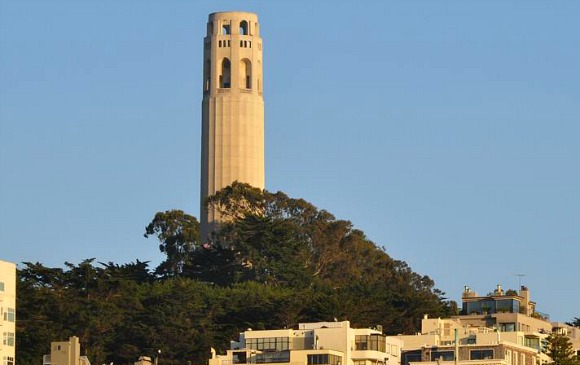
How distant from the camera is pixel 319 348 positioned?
4948 inches

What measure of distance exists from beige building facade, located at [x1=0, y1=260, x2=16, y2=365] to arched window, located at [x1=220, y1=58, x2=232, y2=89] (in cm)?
7617

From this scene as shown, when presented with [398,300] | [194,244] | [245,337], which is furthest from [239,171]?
[245,337]

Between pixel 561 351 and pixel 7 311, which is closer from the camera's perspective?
pixel 7 311

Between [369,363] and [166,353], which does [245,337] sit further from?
[166,353]

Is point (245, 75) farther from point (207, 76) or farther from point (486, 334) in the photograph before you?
point (486, 334)

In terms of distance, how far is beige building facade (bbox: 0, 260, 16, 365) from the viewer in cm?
11081

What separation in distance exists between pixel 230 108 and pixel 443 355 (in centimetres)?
6352

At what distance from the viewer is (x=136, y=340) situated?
15038 cm

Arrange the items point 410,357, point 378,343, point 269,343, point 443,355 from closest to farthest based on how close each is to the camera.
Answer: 1. point 443,355
2. point 378,343
3. point 269,343
4. point 410,357

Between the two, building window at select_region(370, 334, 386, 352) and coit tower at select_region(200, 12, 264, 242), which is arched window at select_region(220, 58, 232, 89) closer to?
coit tower at select_region(200, 12, 264, 242)

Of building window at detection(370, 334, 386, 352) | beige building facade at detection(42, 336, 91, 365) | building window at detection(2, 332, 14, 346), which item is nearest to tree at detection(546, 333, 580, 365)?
building window at detection(370, 334, 386, 352)

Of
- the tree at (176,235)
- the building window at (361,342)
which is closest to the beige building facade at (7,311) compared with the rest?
the building window at (361,342)

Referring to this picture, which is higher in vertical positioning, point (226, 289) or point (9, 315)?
point (226, 289)

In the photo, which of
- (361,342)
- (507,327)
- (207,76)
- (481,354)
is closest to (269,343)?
(361,342)
